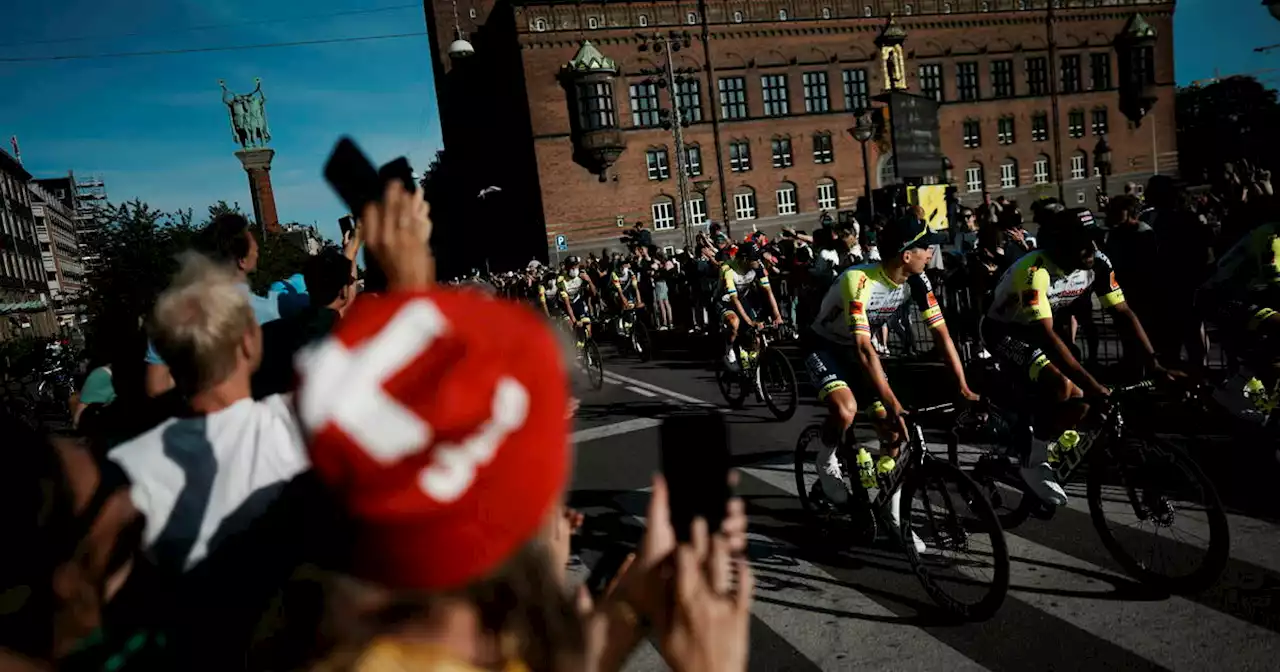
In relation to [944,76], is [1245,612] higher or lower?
lower

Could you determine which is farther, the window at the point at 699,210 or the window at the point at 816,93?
the window at the point at 816,93

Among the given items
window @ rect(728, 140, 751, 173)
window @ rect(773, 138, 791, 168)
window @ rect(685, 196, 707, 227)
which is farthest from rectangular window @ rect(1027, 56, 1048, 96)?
window @ rect(685, 196, 707, 227)

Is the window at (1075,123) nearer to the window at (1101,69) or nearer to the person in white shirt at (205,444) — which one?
the window at (1101,69)

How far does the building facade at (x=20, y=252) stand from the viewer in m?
61.7

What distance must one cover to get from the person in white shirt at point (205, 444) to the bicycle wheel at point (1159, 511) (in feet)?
13.1

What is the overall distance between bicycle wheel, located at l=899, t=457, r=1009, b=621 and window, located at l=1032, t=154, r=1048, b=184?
59.9m

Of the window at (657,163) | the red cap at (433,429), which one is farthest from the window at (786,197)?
the red cap at (433,429)

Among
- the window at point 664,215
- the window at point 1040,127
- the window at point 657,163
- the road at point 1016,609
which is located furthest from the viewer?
the window at point 1040,127

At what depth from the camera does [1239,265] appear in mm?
5176

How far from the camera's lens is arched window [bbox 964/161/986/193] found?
5400cm

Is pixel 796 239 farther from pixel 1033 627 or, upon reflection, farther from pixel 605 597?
pixel 605 597

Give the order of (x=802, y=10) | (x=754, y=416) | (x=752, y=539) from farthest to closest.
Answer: (x=802, y=10) < (x=754, y=416) < (x=752, y=539)

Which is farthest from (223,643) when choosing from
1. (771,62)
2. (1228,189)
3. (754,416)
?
(771,62)

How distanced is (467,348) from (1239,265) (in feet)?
20.4
